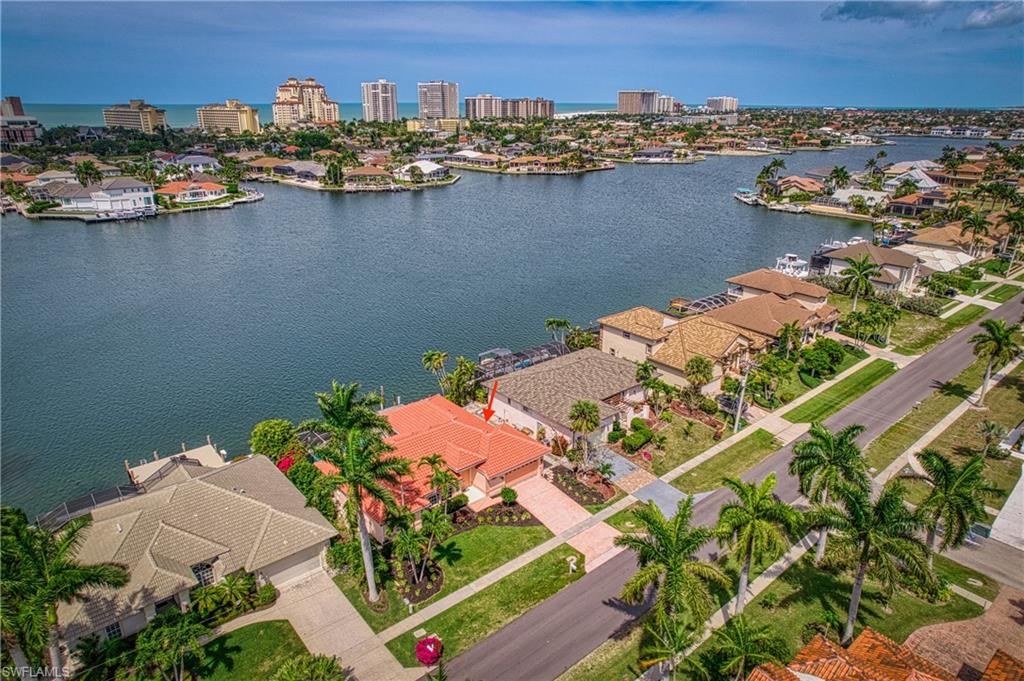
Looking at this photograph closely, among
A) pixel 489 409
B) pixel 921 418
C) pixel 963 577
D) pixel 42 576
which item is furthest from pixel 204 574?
pixel 921 418

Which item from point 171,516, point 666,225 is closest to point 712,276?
point 666,225

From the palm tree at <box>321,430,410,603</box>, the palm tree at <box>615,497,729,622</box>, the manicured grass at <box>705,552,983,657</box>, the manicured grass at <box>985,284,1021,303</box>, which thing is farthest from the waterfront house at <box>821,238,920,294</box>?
the palm tree at <box>321,430,410,603</box>

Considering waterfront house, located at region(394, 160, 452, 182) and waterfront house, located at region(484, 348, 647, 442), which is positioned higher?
waterfront house, located at region(394, 160, 452, 182)

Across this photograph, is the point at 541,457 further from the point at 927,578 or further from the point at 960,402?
the point at 960,402

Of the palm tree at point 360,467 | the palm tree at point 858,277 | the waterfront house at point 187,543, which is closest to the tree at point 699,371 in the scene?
the palm tree at point 360,467

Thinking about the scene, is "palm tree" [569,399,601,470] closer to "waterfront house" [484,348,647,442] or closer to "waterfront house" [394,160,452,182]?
"waterfront house" [484,348,647,442]
